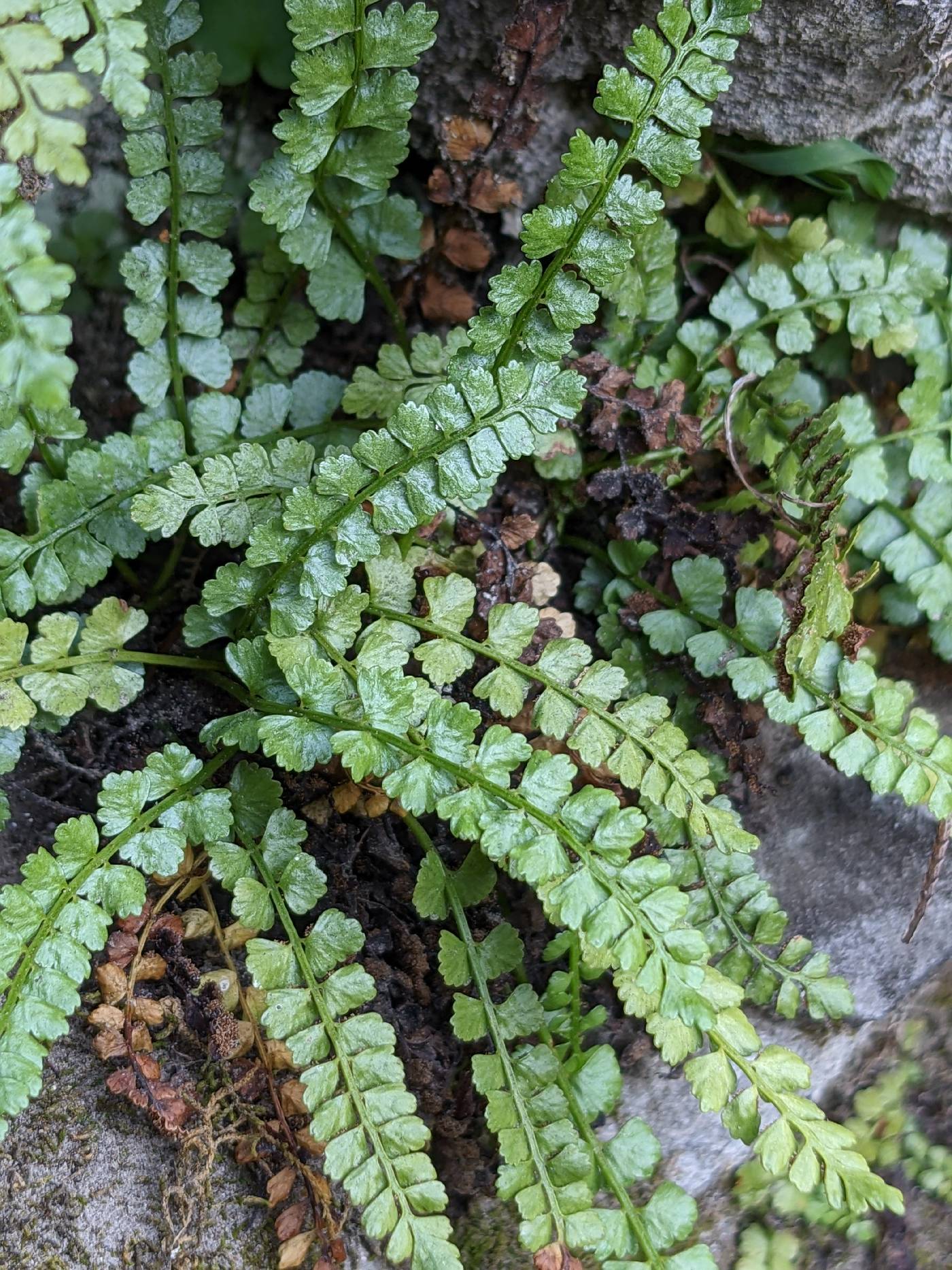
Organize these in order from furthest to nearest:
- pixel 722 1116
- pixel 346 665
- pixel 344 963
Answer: pixel 344 963 → pixel 346 665 → pixel 722 1116

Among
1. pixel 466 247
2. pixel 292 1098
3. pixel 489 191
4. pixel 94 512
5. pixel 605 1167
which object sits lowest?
pixel 292 1098

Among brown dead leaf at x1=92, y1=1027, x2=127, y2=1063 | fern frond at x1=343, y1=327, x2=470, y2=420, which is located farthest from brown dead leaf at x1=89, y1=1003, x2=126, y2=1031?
fern frond at x1=343, y1=327, x2=470, y2=420

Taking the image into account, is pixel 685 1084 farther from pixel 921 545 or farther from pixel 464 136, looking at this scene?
pixel 464 136

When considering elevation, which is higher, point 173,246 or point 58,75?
point 58,75

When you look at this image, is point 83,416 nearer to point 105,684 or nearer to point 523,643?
point 105,684

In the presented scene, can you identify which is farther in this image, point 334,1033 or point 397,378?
point 397,378

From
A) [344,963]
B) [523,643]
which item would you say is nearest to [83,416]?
[523,643]

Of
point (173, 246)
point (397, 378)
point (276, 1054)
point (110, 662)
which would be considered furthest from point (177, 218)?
point (276, 1054)
